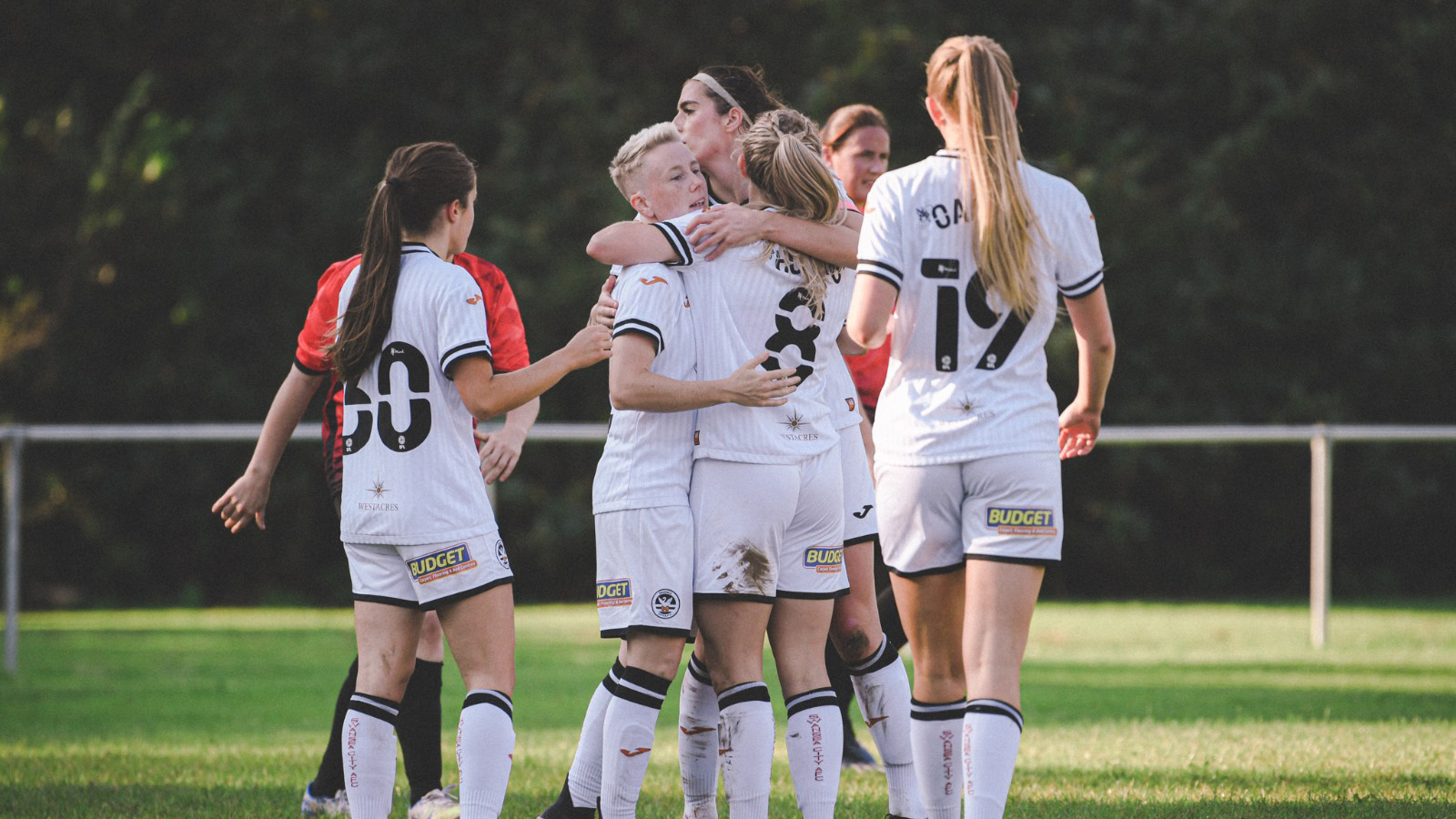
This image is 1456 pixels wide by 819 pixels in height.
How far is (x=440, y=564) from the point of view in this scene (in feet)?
11.6

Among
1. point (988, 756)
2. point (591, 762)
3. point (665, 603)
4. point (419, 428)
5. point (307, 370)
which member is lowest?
point (591, 762)

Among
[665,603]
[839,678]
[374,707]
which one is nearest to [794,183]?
[665,603]

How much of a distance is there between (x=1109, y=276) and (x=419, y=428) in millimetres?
12940

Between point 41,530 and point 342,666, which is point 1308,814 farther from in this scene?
point 41,530

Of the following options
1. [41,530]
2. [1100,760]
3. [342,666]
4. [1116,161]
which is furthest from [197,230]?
[1100,760]

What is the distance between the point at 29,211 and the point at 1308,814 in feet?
47.0

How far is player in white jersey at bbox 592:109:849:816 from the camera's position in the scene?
353 cm

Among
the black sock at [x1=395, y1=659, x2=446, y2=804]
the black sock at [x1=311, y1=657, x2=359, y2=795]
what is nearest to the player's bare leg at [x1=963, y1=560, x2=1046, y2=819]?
the black sock at [x1=395, y1=659, x2=446, y2=804]

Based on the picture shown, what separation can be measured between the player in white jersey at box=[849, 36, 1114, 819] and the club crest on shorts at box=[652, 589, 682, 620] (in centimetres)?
55

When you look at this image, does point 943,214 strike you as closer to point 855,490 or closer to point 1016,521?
point 1016,521

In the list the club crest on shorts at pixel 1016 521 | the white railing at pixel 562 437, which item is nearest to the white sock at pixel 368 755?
A: the club crest on shorts at pixel 1016 521

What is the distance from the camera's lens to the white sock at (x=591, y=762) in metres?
4.10

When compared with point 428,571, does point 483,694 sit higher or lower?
lower

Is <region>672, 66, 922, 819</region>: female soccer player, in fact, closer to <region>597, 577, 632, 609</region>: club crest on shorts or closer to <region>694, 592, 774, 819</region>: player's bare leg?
<region>694, 592, 774, 819</region>: player's bare leg
